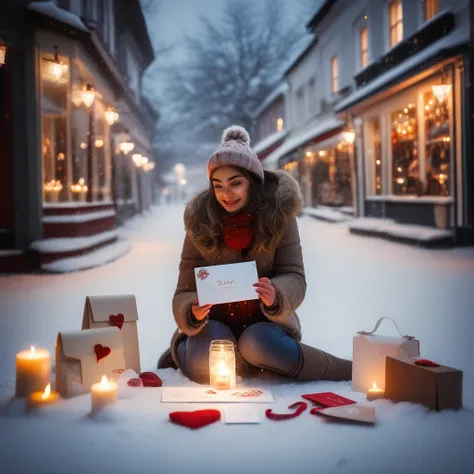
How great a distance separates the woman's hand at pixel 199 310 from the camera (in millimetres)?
2930

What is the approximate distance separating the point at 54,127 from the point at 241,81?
20054 millimetres

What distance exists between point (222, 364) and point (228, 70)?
2635cm

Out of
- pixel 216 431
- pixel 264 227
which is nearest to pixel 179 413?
pixel 216 431

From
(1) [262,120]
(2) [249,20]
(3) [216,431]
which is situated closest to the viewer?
(3) [216,431]

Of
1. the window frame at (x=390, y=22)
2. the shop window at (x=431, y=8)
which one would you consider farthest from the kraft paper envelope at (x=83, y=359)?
the window frame at (x=390, y=22)

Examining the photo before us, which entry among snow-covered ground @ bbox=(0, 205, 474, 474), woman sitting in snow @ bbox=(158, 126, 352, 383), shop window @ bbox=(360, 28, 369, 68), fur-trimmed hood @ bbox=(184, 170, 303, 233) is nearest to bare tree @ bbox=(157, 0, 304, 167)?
shop window @ bbox=(360, 28, 369, 68)

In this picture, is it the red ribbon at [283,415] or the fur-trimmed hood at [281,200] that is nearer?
the red ribbon at [283,415]

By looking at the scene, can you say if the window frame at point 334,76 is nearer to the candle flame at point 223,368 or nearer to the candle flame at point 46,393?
the candle flame at point 223,368

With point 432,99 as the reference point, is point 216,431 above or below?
Result: below

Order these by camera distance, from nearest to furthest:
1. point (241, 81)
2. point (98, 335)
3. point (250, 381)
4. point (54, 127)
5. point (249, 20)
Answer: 1. point (98, 335)
2. point (250, 381)
3. point (54, 127)
4. point (249, 20)
5. point (241, 81)

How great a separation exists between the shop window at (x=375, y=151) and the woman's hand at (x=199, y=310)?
12099 mm

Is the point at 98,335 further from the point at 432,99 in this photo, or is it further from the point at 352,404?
the point at 432,99

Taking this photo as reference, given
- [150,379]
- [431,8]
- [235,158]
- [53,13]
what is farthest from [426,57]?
[150,379]

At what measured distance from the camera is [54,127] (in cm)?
999
